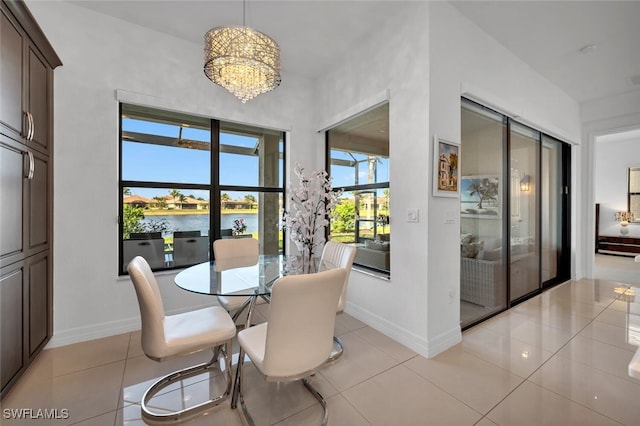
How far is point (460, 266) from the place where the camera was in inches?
108

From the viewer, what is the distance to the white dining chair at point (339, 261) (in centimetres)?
226

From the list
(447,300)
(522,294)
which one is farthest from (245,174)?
(522,294)

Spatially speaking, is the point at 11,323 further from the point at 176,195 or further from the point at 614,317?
the point at 614,317

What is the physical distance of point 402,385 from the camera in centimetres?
195

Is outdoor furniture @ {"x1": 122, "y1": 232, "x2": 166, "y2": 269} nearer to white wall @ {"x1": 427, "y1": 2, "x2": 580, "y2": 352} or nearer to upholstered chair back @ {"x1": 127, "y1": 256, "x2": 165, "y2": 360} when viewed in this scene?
upholstered chair back @ {"x1": 127, "y1": 256, "x2": 165, "y2": 360}

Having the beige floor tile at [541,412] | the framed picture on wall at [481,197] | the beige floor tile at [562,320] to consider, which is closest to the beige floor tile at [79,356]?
the beige floor tile at [541,412]

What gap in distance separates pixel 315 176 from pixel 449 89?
4.87ft

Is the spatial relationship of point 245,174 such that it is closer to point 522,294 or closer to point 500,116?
point 500,116

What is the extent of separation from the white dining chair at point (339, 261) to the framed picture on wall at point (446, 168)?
0.94 m

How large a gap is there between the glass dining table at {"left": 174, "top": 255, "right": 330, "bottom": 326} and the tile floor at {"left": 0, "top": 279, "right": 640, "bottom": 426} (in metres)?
0.70

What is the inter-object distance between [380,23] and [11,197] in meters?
3.45

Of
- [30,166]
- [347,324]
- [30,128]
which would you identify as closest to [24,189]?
[30,166]

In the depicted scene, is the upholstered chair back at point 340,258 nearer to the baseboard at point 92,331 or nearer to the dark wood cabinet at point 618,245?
the baseboard at point 92,331

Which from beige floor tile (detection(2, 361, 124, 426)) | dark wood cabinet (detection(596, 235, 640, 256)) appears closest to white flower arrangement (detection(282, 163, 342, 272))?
beige floor tile (detection(2, 361, 124, 426))
